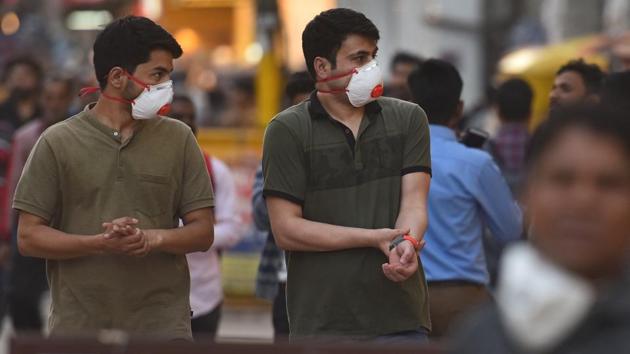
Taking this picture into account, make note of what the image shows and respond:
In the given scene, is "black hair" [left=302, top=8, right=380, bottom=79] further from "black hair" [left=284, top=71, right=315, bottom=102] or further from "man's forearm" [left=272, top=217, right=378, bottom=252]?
"black hair" [left=284, top=71, right=315, bottom=102]

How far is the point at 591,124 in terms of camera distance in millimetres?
2930

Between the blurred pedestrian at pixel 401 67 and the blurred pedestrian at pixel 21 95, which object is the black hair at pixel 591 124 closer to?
the blurred pedestrian at pixel 401 67

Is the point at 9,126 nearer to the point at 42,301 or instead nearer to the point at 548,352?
the point at 42,301

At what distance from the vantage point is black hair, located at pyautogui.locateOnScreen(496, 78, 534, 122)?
9.73m

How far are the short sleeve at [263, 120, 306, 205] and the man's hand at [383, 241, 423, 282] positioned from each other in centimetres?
42

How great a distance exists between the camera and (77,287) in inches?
226

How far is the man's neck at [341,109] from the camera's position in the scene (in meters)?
5.81

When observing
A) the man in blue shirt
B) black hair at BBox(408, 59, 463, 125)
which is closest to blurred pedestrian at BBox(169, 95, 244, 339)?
black hair at BBox(408, 59, 463, 125)

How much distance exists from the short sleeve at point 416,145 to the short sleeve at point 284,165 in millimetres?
365

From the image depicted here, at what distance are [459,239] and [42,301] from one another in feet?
15.3

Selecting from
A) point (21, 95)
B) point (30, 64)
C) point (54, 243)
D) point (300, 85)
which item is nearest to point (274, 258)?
point (300, 85)

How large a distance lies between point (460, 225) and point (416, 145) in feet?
3.87

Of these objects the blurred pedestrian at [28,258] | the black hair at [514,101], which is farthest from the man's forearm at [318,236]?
the blurred pedestrian at [28,258]

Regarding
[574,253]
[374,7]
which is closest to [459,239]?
[574,253]
